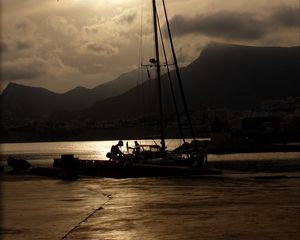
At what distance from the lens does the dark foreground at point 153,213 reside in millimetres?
14648

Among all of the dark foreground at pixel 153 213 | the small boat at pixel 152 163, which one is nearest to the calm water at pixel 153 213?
the dark foreground at pixel 153 213

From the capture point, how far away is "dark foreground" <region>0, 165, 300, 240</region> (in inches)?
577

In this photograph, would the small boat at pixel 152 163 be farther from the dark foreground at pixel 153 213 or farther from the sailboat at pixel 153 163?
the dark foreground at pixel 153 213

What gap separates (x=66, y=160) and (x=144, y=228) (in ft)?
74.8

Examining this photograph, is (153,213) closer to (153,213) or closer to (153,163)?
(153,213)

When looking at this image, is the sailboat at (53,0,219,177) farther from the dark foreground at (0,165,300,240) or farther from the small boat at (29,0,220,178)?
the dark foreground at (0,165,300,240)

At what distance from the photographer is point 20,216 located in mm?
18141

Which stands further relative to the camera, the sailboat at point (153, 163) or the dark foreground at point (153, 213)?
the sailboat at point (153, 163)

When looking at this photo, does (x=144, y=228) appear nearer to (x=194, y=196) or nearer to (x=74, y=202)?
(x=74, y=202)

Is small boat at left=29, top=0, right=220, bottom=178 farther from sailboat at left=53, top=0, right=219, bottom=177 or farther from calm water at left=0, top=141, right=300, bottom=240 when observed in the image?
calm water at left=0, top=141, right=300, bottom=240

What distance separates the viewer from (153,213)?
60.5ft

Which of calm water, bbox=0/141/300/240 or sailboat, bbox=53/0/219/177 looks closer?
calm water, bbox=0/141/300/240

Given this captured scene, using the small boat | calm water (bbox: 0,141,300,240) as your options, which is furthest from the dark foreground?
the small boat

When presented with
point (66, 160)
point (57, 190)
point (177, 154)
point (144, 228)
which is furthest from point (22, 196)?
point (177, 154)
